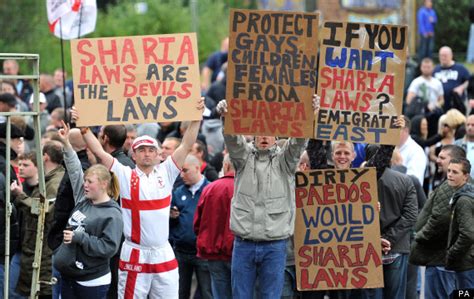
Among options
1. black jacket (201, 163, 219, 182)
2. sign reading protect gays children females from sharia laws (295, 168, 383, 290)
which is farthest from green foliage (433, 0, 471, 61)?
sign reading protect gays children females from sharia laws (295, 168, 383, 290)

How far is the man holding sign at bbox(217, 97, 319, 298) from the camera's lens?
32.4 ft

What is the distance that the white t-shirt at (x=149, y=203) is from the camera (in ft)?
32.0

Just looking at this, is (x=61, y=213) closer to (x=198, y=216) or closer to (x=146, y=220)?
(x=146, y=220)

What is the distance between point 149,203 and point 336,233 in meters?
1.83

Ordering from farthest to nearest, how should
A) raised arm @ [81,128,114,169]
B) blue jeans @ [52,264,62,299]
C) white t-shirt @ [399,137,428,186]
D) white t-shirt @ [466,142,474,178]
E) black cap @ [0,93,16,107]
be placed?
black cap @ [0,93,16,107] < white t-shirt @ [399,137,428,186] < white t-shirt @ [466,142,474,178] < blue jeans @ [52,264,62,299] < raised arm @ [81,128,114,169]

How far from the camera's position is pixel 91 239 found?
31.2 ft

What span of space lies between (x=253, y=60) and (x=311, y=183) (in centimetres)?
124

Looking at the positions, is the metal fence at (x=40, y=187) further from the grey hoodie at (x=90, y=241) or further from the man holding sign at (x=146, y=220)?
the man holding sign at (x=146, y=220)

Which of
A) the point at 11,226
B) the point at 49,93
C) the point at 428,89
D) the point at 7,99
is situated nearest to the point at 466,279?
the point at 11,226

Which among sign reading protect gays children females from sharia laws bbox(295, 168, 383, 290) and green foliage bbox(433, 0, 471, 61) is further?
green foliage bbox(433, 0, 471, 61)

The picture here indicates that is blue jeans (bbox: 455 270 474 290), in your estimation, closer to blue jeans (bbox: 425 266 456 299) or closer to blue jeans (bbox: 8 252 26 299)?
blue jeans (bbox: 425 266 456 299)

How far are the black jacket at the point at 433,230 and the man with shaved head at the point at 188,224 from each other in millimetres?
2055

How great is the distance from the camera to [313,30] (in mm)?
10094

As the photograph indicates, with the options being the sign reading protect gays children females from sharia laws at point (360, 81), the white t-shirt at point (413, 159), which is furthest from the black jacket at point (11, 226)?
the white t-shirt at point (413, 159)
